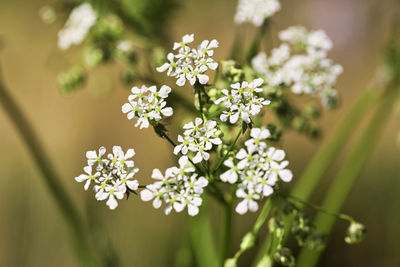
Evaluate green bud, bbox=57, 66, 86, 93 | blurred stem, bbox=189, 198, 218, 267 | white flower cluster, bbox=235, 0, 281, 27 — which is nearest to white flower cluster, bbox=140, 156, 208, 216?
blurred stem, bbox=189, 198, 218, 267

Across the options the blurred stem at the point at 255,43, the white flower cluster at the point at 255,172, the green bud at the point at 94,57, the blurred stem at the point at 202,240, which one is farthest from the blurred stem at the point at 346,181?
the green bud at the point at 94,57

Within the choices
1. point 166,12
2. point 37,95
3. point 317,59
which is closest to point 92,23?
point 166,12

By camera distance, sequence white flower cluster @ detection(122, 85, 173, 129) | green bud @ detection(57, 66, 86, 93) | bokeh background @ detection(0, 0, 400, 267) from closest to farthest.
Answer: white flower cluster @ detection(122, 85, 173, 129) → green bud @ detection(57, 66, 86, 93) → bokeh background @ detection(0, 0, 400, 267)

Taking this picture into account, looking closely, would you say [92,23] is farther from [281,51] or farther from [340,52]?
[340,52]

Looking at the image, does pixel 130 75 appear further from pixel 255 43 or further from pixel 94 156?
pixel 94 156

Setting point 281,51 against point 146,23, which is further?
point 146,23

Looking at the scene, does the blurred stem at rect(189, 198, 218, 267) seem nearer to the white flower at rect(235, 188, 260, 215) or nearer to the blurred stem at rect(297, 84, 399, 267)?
the blurred stem at rect(297, 84, 399, 267)
